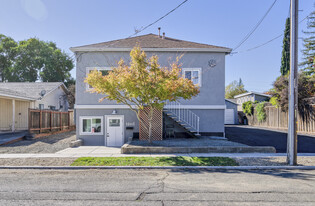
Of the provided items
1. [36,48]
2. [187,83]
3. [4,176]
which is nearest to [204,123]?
[187,83]

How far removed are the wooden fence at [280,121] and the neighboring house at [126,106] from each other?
867 centimetres

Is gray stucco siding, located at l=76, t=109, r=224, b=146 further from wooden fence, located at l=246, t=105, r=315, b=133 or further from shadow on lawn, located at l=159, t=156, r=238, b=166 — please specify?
wooden fence, located at l=246, t=105, r=315, b=133

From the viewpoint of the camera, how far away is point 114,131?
43.6ft

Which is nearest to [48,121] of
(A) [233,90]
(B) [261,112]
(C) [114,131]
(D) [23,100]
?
(D) [23,100]

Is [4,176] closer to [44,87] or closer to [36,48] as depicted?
[44,87]

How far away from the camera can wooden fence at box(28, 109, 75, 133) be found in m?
15.3

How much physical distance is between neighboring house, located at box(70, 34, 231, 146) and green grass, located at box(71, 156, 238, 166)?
4.38 m

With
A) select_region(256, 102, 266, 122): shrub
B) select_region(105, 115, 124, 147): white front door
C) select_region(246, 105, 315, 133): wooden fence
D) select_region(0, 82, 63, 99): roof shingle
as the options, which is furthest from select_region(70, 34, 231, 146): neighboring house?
select_region(256, 102, 266, 122): shrub

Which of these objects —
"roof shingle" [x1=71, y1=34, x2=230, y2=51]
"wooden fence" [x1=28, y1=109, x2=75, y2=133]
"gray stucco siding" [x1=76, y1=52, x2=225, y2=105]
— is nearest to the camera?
→ "gray stucco siding" [x1=76, y1=52, x2=225, y2=105]

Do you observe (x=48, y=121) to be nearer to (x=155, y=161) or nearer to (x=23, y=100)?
(x=23, y=100)

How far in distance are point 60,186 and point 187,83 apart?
6.72 m

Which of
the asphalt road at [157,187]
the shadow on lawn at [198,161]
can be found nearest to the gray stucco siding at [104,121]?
the shadow on lawn at [198,161]

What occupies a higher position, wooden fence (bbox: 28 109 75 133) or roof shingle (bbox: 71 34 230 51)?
roof shingle (bbox: 71 34 230 51)

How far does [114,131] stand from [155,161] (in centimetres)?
569
